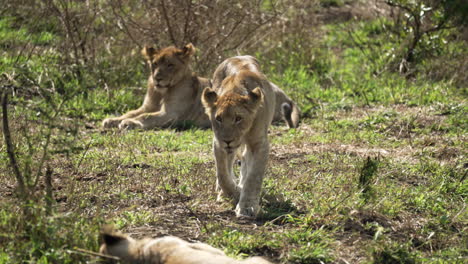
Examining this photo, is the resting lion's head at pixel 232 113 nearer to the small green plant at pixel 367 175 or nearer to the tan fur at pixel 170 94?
the small green plant at pixel 367 175

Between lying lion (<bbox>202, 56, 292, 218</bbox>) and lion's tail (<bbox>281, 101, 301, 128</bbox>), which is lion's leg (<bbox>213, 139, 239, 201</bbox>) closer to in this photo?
lying lion (<bbox>202, 56, 292, 218</bbox>)

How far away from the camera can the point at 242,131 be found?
556 centimetres

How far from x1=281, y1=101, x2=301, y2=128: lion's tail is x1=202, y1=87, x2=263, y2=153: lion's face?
3.01 metres

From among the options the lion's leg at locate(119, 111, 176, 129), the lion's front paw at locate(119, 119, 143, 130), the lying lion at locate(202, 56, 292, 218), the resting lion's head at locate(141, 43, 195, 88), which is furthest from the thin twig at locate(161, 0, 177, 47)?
the lying lion at locate(202, 56, 292, 218)

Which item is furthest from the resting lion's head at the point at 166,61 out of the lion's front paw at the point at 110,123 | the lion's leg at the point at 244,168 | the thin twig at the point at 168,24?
the lion's leg at the point at 244,168

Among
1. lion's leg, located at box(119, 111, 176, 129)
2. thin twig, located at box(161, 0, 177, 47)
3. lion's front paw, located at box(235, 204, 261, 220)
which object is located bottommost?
lion's leg, located at box(119, 111, 176, 129)

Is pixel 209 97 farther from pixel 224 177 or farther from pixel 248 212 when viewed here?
pixel 248 212

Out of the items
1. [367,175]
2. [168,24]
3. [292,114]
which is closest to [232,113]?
[367,175]

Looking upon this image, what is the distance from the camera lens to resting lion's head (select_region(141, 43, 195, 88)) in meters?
9.86

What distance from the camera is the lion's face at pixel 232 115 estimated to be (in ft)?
18.1

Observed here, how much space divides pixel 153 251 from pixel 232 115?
5.78 feet

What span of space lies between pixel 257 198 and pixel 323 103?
5006 mm

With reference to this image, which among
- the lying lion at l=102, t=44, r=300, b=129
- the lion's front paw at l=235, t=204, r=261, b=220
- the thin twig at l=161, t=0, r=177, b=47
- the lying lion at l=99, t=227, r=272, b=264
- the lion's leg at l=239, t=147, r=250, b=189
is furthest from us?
the thin twig at l=161, t=0, r=177, b=47

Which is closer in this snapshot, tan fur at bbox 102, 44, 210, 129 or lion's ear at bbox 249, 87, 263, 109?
lion's ear at bbox 249, 87, 263, 109
